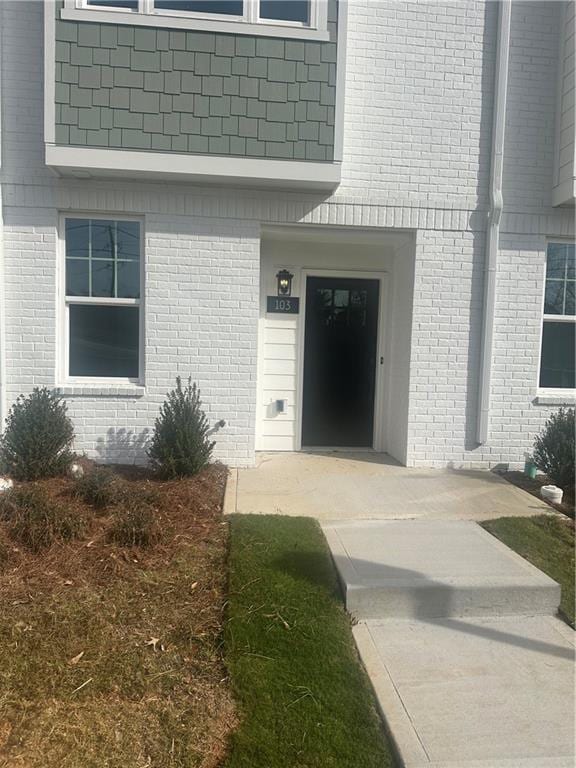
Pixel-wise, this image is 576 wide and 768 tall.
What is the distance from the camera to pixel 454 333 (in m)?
6.36

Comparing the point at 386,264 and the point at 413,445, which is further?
the point at 386,264

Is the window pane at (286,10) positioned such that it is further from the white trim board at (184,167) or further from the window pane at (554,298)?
the window pane at (554,298)

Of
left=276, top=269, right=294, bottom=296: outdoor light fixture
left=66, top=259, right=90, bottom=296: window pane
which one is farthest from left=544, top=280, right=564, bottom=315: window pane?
left=66, top=259, right=90, bottom=296: window pane

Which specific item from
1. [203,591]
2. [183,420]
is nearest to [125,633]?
[203,591]

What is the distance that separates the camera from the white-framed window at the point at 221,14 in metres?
5.33

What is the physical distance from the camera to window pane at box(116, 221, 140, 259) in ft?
19.9

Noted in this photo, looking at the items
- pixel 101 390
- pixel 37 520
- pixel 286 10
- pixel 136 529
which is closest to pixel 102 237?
pixel 101 390

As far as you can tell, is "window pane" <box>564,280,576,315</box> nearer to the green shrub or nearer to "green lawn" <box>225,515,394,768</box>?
"green lawn" <box>225,515,394,768</box>

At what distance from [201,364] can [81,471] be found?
168 cm

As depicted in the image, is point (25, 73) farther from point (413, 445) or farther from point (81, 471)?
point (413, 445)

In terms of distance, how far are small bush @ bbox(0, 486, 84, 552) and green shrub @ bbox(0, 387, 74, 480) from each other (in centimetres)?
108

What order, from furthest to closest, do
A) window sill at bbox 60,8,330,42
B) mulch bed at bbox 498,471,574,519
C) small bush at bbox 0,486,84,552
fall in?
window sill at bbox 60,8,330,42
mulch bed at bbox 498,471,574,519
small bush at bbox 0,486,84,552

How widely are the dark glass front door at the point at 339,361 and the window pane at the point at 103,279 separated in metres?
2.35

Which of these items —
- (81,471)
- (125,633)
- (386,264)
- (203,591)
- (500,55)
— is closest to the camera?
(125,633)
